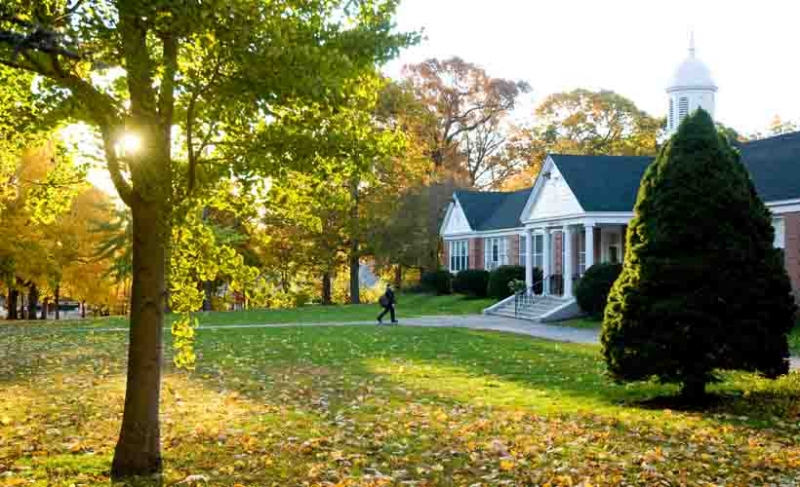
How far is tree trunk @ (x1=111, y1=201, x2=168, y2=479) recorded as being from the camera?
22.9 ft

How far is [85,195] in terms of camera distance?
37.0 meters

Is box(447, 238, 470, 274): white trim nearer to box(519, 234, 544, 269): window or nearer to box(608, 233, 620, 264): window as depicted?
box(519, 234, 544, 269): window

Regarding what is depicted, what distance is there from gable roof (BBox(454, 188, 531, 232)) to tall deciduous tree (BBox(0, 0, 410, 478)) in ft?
114

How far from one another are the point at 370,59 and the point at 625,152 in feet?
173

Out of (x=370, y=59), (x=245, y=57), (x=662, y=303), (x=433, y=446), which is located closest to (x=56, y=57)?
(x=245, y=57)

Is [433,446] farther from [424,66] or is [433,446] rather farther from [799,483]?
[424,66]

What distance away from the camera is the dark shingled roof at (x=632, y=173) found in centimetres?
2602

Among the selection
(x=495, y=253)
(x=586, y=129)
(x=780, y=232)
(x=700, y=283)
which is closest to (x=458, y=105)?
(x=586, y=129)

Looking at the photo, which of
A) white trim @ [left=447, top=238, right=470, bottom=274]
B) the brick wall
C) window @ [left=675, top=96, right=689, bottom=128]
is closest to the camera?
the brick wall

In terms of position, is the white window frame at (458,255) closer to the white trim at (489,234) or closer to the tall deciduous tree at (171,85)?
the white trim at (489,234)

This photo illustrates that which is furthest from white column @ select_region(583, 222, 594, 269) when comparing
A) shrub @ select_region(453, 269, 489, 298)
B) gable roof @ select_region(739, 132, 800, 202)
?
shrub @ select_region(453, 269, 489, 298)

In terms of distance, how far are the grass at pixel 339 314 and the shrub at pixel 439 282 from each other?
27.1 inches

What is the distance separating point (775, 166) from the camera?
27.3m

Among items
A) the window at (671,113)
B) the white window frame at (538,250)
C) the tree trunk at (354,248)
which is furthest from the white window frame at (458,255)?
the window at (671,113)
